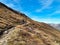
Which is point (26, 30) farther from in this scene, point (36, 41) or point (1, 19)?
point (1, 19)

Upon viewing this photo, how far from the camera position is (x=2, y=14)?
37.0 m

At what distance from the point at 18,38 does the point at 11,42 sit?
1503mm

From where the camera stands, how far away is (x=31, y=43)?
1077 inches

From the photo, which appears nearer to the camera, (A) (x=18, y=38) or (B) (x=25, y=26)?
(A) (x=18, y=38)

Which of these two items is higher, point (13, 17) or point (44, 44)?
point (13, 17)

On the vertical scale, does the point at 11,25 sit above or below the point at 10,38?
above

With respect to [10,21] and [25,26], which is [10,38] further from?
[10,21]

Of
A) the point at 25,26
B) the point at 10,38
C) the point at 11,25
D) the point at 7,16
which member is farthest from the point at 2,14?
the point at 10,38

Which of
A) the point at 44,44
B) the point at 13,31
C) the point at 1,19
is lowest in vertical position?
the point at 44,44

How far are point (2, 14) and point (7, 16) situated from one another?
1.38m

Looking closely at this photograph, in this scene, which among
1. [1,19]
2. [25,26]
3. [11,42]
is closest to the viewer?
[11,42]

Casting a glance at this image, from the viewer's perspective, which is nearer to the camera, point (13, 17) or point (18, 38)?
point (18, 38)

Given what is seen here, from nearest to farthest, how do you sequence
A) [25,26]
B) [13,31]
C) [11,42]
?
[11,42], [13,31], [25,26]

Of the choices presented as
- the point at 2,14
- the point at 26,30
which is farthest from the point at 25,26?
the point at 2,14
